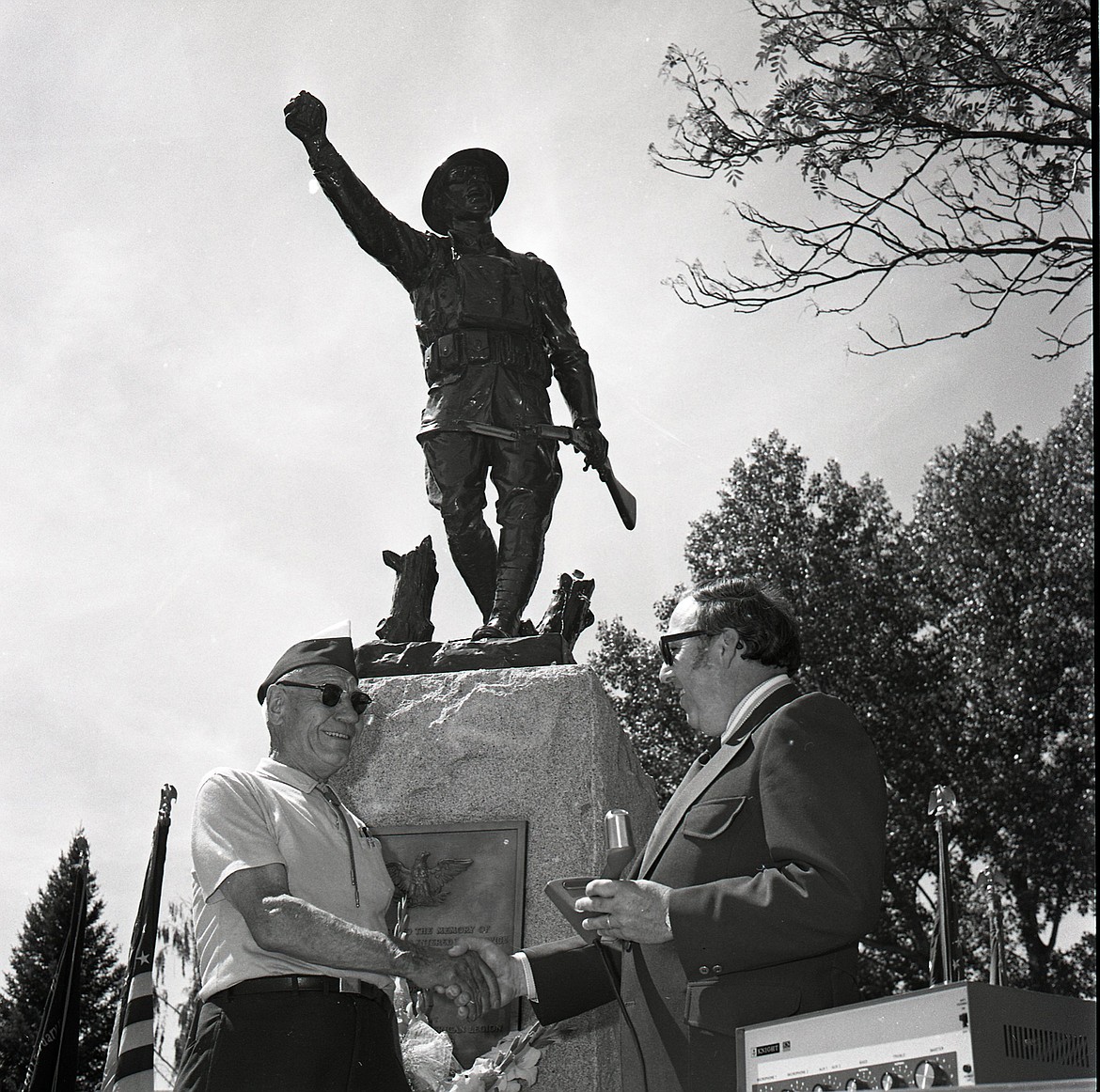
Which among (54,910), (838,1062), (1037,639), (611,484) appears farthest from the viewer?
(1037,639)

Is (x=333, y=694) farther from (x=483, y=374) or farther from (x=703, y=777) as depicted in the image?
(x=483, y=374)

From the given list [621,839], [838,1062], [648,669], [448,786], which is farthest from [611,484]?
[648,669]

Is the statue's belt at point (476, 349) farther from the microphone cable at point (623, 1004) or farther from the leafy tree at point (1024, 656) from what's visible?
the leafy tree at point (1024, 656)

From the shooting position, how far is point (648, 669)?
56.4 ft

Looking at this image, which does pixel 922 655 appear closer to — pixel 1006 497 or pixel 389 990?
pixel 1006 497

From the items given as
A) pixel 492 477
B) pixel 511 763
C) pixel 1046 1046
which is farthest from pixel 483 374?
pixel 1046 1046

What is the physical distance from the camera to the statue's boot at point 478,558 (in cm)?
523

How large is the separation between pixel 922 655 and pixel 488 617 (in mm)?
12957

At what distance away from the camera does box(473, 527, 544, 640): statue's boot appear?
16.2 ft

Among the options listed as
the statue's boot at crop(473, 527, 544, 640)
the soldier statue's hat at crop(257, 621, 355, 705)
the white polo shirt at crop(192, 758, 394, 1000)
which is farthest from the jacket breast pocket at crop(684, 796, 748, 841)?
the statue's boot at crop(473, 527, 544, 640)

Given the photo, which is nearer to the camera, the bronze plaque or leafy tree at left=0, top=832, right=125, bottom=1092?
the bronze plaque

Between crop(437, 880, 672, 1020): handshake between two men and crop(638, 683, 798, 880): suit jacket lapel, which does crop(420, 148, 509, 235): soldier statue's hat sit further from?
crop(437, 880, 672, 1020): handshake between two men

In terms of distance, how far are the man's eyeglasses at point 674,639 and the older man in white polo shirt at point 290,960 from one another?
768mm

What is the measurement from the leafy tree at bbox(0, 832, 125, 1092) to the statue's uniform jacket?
1107 cm
